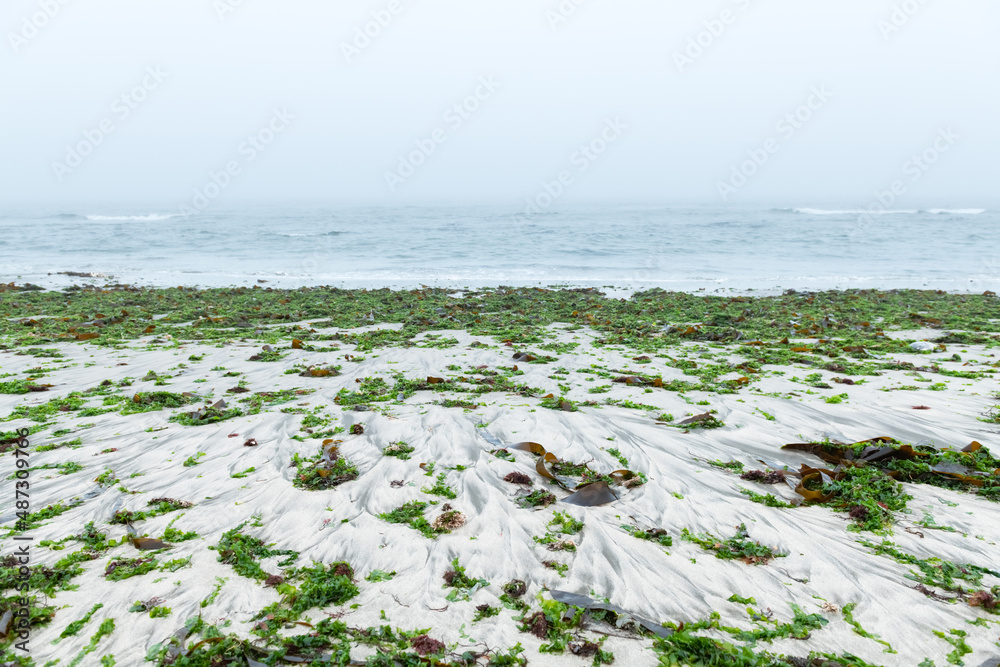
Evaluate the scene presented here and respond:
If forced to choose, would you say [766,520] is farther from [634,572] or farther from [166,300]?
[166,300]

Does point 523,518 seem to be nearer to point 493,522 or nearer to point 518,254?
point 493,522

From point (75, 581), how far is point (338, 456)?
5.87 ft

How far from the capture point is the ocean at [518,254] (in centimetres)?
1978

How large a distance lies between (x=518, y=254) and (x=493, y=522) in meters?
24.3

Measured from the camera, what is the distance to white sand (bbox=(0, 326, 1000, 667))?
98.5 inches

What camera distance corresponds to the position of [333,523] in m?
3.35

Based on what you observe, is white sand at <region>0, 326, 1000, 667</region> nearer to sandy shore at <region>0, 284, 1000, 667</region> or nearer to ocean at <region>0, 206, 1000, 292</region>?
sandy shore at <region>0, 284, 1000, 667</region>

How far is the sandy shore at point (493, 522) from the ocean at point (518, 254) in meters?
12.5

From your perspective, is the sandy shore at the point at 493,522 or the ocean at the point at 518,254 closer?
the sandy shore at the point at 493,522

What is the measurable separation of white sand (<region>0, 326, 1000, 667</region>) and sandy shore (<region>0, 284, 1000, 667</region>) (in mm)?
17

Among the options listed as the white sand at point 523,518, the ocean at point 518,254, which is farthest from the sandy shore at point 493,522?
the ocean at point 518,254

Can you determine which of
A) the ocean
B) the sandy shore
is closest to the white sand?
the sandy shore

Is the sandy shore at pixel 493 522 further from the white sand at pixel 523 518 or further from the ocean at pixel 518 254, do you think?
the ocean at pixel 518 254

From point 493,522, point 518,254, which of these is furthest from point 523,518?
point 518,254
